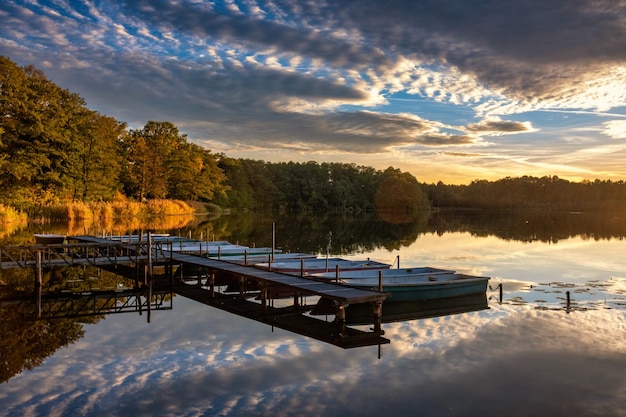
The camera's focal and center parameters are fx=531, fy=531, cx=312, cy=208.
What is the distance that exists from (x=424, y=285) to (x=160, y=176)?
6345 centimetres

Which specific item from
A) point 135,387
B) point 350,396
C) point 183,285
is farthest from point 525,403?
point 183,285

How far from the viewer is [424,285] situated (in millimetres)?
17422

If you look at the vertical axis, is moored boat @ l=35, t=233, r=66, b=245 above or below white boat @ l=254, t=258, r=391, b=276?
above

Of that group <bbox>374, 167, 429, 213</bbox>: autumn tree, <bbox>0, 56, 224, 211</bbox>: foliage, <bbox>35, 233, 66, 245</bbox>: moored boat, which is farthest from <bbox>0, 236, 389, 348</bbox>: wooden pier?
<bbox>374, 167, 429, 213</bbox>: autumn tree

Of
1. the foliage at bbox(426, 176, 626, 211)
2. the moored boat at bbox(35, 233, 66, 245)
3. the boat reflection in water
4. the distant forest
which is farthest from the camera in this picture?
the foliage at bbox(426, 176, 626, 211)

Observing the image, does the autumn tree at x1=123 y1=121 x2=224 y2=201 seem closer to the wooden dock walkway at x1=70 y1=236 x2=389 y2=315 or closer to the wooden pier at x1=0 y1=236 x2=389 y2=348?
the wooden pier at x1=0 y1=236 x2=389 y2=348

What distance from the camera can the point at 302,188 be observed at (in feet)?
466

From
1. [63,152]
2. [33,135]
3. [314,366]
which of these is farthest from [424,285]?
[63,152]

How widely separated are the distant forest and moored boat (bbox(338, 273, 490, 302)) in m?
40.2

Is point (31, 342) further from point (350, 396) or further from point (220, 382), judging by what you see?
point (350, 396)

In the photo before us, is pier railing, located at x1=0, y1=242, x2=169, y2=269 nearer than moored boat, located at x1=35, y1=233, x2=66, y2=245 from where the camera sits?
Yes

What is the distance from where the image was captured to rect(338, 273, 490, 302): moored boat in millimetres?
16891

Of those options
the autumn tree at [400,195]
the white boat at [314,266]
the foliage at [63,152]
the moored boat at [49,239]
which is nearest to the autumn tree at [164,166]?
the foliage at [63,152]

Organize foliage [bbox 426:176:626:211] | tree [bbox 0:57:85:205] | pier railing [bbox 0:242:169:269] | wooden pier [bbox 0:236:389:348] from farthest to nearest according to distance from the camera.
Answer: foliage [bbox 426:176:626:211] → tree [bbox 0:57:85:205] → pier railing [bbox 0:242:169:269] → wooden pier [bbox 0:236:389:348]
